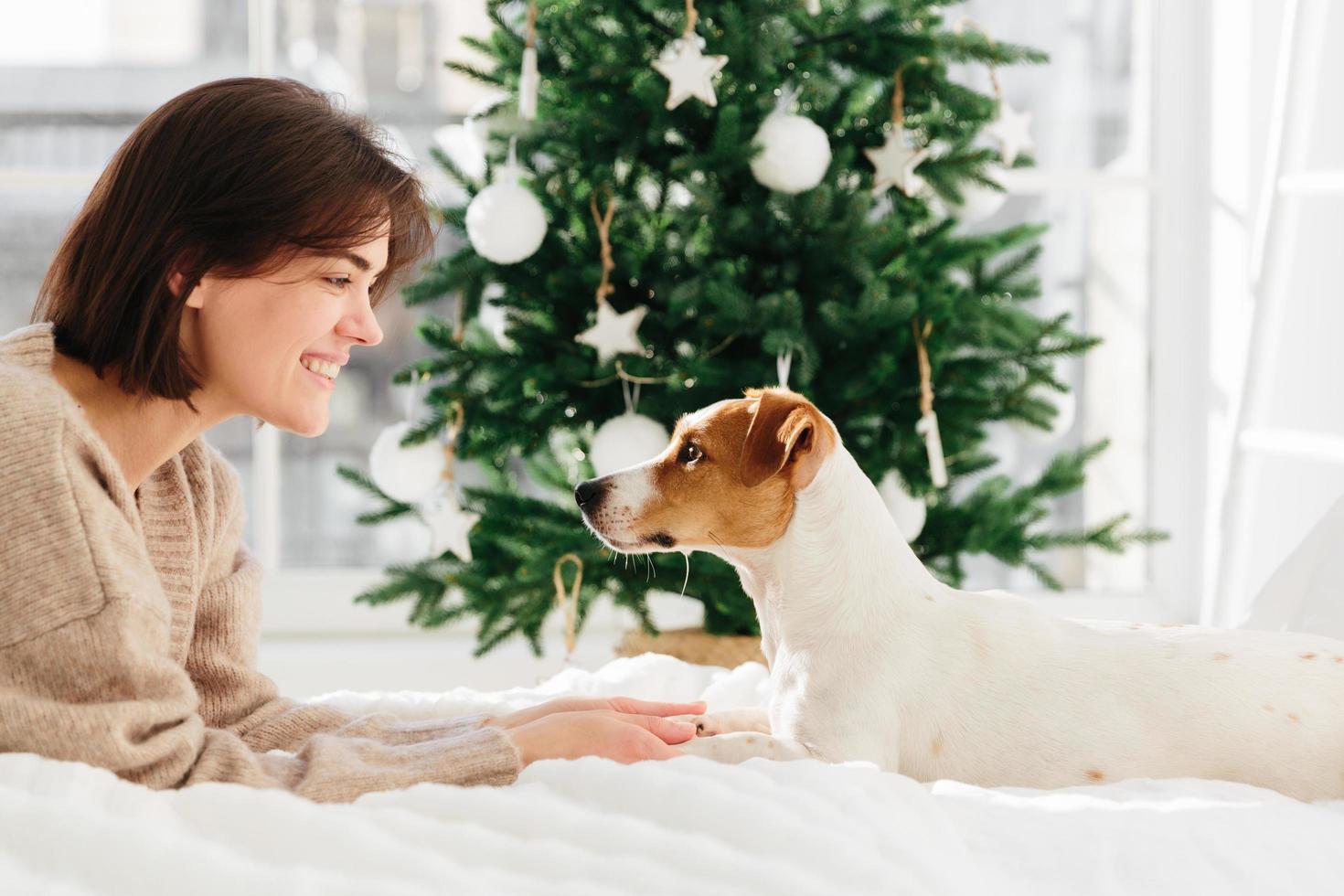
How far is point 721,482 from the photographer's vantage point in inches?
58.4

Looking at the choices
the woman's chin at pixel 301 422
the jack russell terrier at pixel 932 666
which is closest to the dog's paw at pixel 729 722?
the jack russell terrier at pixel 932 666

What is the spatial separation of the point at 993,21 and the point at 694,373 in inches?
73.0

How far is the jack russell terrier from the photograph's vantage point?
4.15 feet

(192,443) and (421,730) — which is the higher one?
(192,443)

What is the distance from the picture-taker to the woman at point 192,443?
3.34 ft

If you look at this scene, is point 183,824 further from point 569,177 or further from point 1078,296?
point 1078,296

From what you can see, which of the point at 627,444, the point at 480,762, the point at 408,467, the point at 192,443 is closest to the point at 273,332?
the point at 192,443

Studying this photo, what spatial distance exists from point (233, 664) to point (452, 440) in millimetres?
900

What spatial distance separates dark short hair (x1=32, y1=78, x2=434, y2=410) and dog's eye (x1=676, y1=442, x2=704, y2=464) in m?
0.49

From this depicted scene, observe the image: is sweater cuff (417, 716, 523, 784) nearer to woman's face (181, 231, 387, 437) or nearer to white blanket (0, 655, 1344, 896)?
white blanket (0, 655, 1344, 896)

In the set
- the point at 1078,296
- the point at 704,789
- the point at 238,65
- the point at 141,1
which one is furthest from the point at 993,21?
the point at 704,789

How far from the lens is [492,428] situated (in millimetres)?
2318

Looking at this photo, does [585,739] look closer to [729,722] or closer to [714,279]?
[729,722]

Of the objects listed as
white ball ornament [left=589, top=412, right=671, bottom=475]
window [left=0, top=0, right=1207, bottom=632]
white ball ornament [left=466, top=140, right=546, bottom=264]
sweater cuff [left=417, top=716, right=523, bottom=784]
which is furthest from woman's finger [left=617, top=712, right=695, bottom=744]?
window [left=0, top=0, right=1207, bottom=632]
